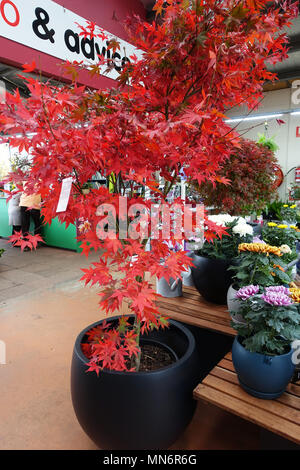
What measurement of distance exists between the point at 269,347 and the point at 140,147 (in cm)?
83

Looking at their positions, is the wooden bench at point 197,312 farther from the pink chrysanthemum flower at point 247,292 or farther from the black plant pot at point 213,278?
the pink chrysanthemum flower at point 247,292

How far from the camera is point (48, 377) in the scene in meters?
1.80

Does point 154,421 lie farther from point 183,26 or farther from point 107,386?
point 183,26

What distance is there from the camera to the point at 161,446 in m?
1.12

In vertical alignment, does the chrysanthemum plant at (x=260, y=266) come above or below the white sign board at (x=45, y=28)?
below

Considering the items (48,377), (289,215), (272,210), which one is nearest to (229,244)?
(48,377)

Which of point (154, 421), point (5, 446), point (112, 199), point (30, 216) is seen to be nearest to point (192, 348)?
point (154, 421)

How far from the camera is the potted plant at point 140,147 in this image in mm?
900

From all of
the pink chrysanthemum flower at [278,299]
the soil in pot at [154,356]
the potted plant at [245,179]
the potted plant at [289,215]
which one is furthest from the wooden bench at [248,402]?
the potted plant at [289,215]

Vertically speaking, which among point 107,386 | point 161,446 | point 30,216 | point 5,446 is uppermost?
point 30,216

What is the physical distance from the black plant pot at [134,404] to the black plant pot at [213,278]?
54cm

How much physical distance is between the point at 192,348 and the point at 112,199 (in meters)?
0.72

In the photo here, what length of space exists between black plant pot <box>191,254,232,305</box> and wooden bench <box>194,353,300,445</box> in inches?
19.7
